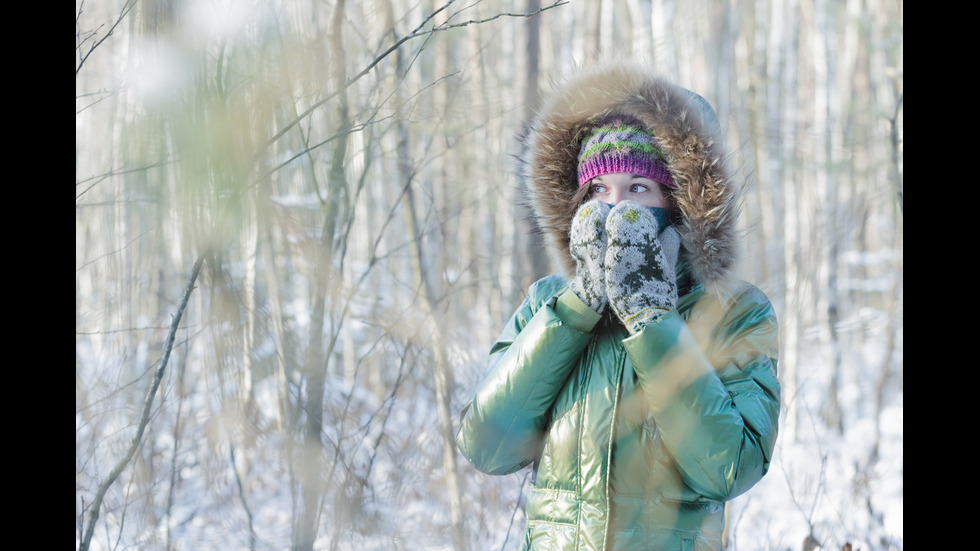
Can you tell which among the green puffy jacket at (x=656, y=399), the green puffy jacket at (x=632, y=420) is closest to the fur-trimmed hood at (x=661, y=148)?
the green puffy jacket at (x=656, y=399)

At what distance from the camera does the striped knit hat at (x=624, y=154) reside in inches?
54.0

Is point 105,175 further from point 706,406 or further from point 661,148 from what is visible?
point 706,406

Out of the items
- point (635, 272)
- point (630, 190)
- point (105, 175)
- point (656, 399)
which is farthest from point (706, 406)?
point (105, 175)

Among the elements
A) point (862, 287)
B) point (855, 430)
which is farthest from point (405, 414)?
point (862, 287)

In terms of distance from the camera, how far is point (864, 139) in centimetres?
470

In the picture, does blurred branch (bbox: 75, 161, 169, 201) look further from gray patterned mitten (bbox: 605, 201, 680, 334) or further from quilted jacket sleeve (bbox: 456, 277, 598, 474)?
gray patterned mitten (bbox: 605, 201, 680, 334)

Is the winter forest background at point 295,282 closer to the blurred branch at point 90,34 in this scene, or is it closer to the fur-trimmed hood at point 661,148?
the blurred branch at point 90,34

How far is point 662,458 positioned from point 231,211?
5.32ft

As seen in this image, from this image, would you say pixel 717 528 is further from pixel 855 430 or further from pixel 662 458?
pixel 855 430

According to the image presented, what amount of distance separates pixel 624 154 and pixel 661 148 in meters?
0.09

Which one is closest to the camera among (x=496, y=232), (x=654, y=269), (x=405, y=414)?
(x=654, y=269)

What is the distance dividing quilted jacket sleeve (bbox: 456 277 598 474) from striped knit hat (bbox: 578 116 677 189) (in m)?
0.31

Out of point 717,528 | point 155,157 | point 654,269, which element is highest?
point 155,157

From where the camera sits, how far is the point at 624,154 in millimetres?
1373
